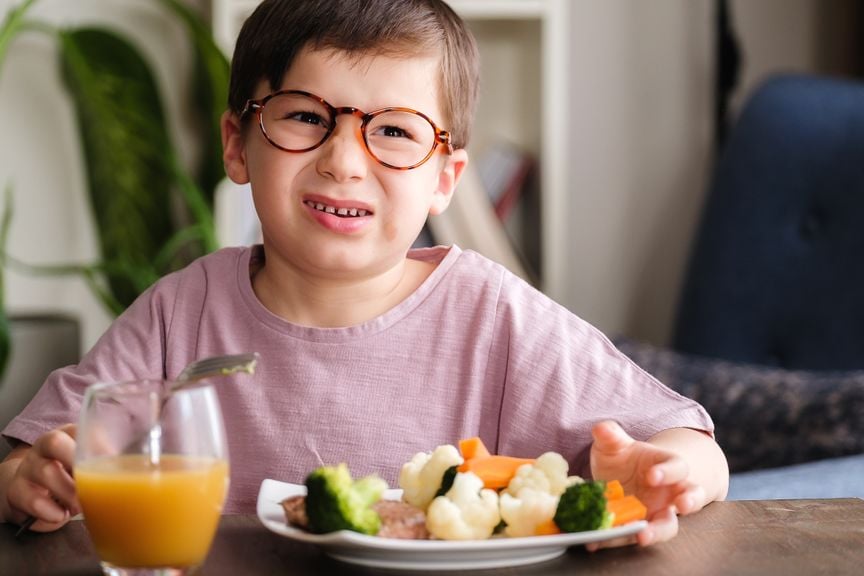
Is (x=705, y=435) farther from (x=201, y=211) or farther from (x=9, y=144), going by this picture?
(x=9, y=144)

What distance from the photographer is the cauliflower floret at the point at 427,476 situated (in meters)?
0.85

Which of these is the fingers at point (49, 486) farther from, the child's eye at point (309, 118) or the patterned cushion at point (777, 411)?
the patterned cushion at point (777, 411)

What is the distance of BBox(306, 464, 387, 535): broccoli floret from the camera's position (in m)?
0.79

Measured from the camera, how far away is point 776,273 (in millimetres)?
2592

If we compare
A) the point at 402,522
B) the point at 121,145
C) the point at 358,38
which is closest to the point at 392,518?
the point at 402,522

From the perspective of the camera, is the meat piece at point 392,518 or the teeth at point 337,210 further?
the teeth at point 337,210

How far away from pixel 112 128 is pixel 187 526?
2.09m

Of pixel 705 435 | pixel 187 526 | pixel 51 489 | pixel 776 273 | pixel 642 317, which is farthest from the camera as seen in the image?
pixel 642 317

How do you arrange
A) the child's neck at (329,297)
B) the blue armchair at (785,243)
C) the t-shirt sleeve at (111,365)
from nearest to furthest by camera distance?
the t-shirt sleeve at (111,365), the child's neck at (329,297), the blue armchair at (785,243)

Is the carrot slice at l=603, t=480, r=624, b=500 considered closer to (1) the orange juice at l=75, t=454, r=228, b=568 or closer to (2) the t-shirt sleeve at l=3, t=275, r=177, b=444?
(1) the orange juice at l=75, t=454, r=228, b=568

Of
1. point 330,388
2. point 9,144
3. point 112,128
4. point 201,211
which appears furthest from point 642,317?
point 330,388

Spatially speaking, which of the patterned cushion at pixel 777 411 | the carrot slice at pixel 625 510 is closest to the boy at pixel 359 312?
the carrot slice at pixel 625 510

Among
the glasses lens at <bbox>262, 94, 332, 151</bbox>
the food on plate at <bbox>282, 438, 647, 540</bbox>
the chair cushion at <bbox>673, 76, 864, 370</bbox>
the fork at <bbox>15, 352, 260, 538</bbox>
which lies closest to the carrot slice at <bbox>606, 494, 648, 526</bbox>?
the food on plate at <bbox>282, 438, 647, 540</bbox>

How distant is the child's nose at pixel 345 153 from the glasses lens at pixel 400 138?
0.04 ft
